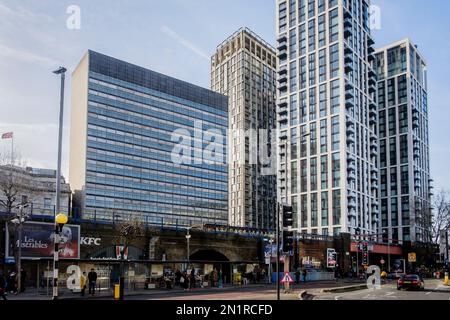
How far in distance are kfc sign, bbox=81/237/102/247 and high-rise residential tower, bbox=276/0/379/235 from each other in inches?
2802

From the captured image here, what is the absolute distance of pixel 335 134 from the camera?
395 feet

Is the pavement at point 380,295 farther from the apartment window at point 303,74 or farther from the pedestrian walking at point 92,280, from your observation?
the apartment window at point 303,74

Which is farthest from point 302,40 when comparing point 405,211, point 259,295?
point 259,295

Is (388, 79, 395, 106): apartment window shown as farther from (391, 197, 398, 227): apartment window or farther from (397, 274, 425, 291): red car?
(397, 274, 425, 291): red car

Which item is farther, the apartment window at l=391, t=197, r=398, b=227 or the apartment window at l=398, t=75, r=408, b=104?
the apartment window at l=398, t=75, r=408, b=104

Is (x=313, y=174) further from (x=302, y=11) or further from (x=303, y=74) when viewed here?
(x=302, y=11)

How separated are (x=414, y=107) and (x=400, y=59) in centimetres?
1559

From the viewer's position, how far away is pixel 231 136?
162500 millimetres

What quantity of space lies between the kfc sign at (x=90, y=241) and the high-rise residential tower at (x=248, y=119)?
11008cm

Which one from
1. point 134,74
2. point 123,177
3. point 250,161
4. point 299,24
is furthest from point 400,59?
point 123,177

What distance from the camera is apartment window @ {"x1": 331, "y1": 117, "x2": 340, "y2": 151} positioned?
119938 millimetres

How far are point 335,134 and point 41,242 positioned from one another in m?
87.0

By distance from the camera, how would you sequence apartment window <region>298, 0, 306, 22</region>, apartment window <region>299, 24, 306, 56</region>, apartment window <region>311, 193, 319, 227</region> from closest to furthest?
apartment window <region>311, 193, 319, 227</region>
apartment window <region>299, 24, 306, 56</region>
apartment window <region>298, 0, 306, 22</region>

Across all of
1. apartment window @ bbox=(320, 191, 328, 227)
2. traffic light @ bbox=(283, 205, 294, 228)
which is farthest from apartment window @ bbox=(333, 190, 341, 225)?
traffic light @ bbox=(283, 205, 294, 228)
